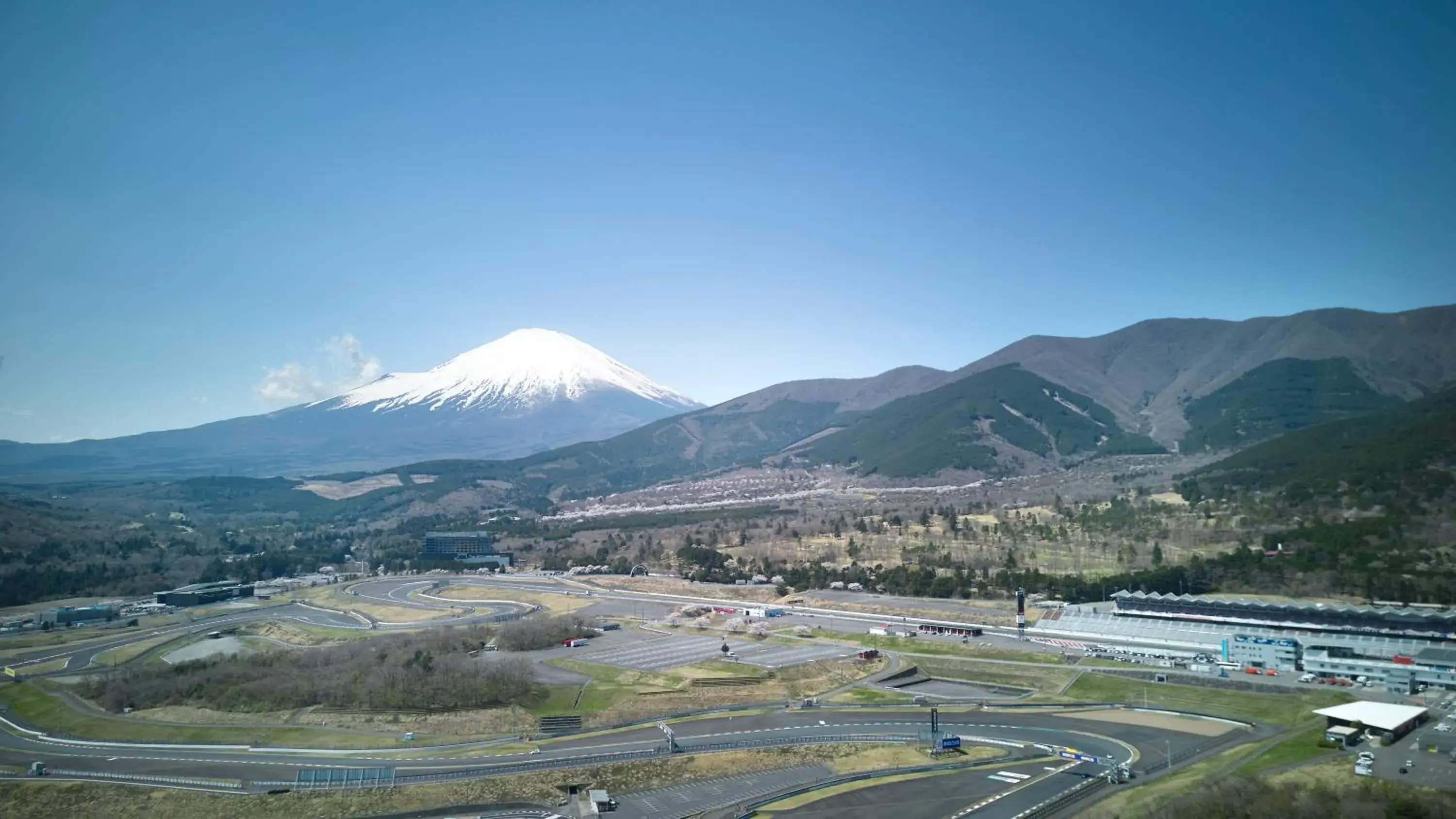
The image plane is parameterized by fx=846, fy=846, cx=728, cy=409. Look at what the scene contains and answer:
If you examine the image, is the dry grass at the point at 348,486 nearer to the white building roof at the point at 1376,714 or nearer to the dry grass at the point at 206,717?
the dry grass at the point at 206,717

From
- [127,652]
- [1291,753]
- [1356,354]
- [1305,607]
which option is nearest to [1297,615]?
[1305,607]

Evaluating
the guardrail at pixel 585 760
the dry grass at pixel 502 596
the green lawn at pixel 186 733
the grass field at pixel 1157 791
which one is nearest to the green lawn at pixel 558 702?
the green lawn at pixel 186 733

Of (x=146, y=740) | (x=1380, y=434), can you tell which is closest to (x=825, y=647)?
(x=146, y=740)

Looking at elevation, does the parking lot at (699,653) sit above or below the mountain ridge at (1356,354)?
below

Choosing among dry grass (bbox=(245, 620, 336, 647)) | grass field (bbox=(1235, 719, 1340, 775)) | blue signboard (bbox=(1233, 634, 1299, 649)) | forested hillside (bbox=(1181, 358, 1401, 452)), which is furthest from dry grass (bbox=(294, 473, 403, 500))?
grass field (bbox=(1235, 719, 1340, 775))

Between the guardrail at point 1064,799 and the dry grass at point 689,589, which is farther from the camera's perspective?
the dry grass at point 689,589

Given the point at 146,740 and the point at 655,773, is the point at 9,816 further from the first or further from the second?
the point at 655,773
